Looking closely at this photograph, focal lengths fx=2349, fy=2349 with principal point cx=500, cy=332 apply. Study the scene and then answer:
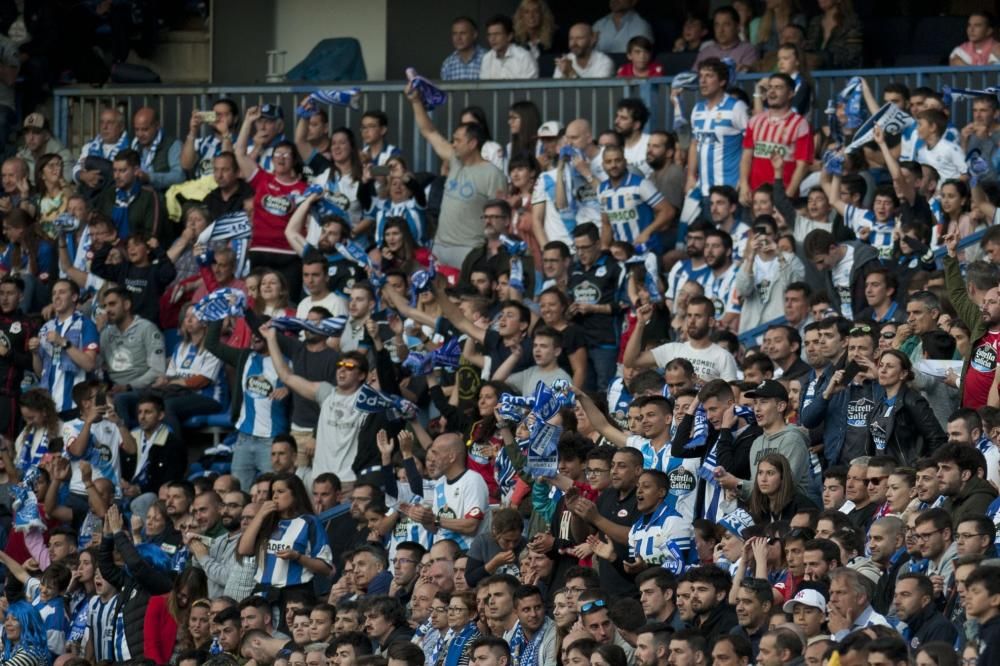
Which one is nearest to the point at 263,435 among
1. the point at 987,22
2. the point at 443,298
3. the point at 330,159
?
the point at 443,298

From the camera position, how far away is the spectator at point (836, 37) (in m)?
18.7

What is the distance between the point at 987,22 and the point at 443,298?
506cm

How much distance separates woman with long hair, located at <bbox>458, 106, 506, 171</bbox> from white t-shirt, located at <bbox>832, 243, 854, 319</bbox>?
3.79 m

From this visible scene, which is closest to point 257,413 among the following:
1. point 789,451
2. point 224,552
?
point 224,552

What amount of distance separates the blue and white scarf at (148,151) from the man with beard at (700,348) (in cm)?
640

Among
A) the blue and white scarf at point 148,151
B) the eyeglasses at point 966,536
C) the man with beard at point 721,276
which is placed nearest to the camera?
the eyeglasses at point 966,536

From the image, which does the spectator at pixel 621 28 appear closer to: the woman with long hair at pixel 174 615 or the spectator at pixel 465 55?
the spectator at pixel 465 55

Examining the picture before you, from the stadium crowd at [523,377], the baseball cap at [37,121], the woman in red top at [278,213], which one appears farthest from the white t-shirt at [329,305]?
the baseball cap at [37,121]

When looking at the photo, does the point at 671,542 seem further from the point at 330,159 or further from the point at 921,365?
the point at 330,159

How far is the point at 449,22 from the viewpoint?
22781 millimetres

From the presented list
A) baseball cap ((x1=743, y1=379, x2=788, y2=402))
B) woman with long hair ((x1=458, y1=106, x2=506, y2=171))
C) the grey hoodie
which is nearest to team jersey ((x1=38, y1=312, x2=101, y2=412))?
woman with long hair ((x1=458, y1=106, x2=506, y2=171))

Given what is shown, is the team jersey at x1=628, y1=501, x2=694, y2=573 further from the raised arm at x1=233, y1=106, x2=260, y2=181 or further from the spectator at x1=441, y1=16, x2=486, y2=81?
the spectator at x1=441, y1=16, x2=486, y2=81

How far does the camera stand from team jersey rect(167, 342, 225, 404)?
1792 centimetres

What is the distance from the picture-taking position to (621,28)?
2059 centimetres
